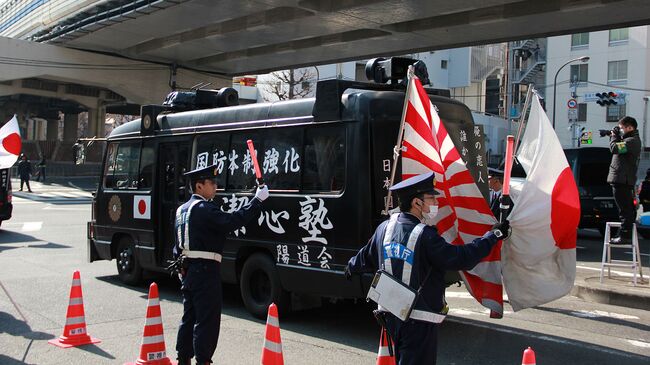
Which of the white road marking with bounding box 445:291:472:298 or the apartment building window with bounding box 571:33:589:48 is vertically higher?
the apartment building window with bounding box 571:33:589:48

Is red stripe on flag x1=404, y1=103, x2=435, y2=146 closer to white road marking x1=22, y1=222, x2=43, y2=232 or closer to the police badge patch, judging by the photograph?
the police badge patch

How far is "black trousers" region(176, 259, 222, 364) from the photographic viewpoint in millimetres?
5180

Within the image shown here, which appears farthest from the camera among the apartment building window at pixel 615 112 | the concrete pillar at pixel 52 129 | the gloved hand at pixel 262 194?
the concrete pillar at pixel 52 129

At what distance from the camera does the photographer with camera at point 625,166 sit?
9.34m

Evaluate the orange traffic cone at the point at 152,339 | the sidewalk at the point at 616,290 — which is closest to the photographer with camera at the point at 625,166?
the sidewalk at the point at 616,290

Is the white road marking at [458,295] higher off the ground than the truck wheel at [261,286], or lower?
lower

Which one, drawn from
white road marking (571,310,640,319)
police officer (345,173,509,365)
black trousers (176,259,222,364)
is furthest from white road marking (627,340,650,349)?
black trousers (176,259,222,364)

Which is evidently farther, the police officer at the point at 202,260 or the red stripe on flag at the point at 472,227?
the police officer at the point at 202,260

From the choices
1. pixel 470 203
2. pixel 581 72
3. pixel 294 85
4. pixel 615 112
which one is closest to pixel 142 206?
pixel 470 203

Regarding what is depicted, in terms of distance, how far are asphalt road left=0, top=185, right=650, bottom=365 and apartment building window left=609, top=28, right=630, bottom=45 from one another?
4761cm

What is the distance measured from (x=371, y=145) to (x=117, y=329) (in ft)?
11.8

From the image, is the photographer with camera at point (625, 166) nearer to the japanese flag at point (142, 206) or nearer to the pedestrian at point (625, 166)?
the pedestrian at point (625, 166)

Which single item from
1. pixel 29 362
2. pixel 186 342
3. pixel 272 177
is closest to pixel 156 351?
pixel 186 342

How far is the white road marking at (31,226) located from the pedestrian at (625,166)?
1441cm
